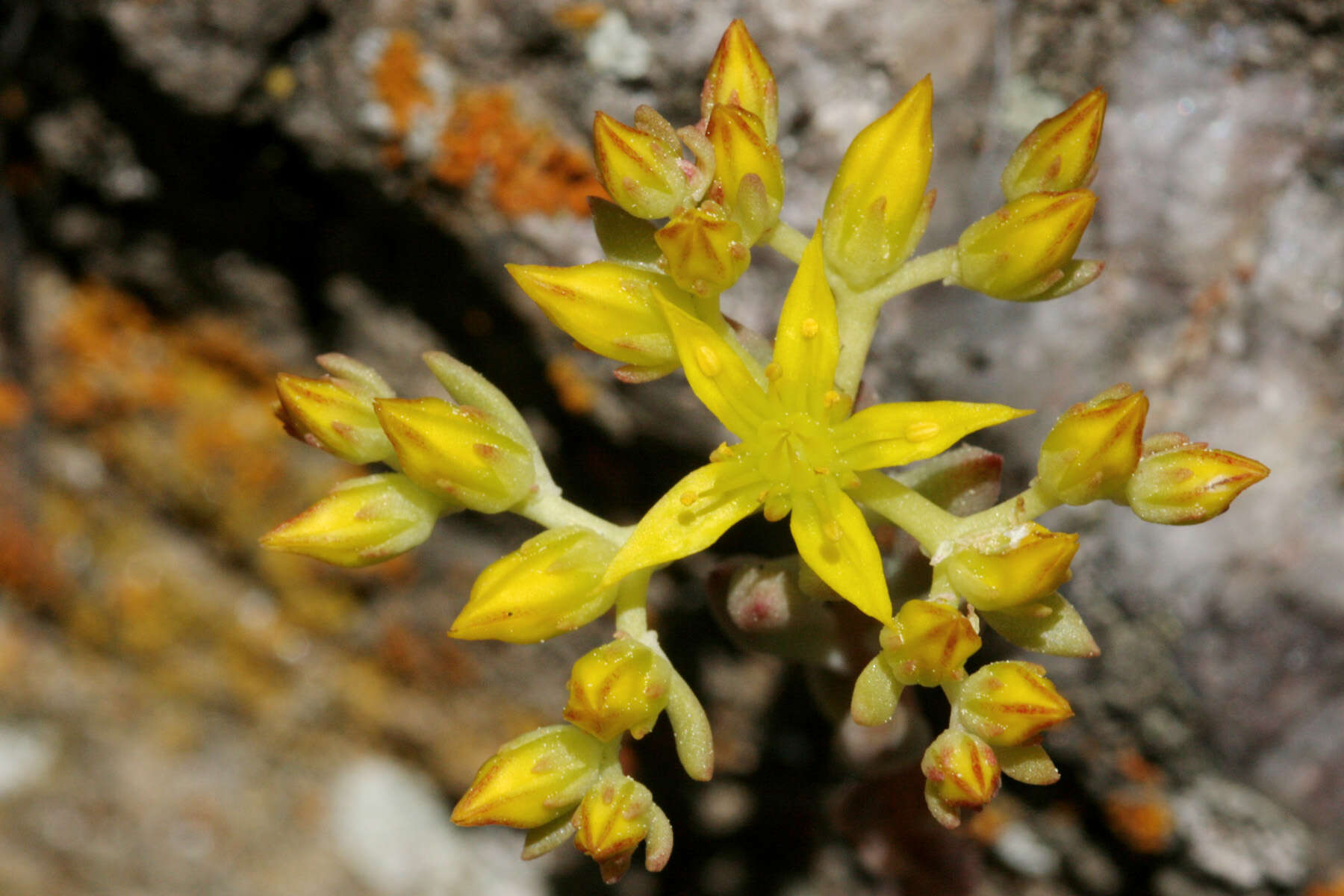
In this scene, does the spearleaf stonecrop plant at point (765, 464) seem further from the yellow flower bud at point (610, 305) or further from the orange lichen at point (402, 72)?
the orange lichen at point (402, 72)

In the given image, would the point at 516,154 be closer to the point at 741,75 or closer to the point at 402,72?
Result: the point at 402,72

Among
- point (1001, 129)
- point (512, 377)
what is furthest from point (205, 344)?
point (1001, 129)

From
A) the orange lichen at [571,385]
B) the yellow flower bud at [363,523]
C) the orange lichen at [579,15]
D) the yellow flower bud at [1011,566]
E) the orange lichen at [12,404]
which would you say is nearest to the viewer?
the yellow flower bud at [1011,566]

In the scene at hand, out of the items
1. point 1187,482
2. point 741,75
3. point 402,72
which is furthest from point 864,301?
point 402,72

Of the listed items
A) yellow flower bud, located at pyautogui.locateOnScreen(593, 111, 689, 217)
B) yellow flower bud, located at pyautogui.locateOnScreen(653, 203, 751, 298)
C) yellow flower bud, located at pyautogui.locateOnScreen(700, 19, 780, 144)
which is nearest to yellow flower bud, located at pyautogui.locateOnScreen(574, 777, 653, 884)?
yellow flower bud, located at pyautogui.locateOnScreen(653, 203, 751, 298)

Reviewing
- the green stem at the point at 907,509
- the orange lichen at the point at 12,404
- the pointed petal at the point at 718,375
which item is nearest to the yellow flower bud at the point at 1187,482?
the green stem at the point at 907,509

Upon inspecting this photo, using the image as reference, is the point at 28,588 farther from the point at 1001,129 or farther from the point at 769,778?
the point at 1001,129
